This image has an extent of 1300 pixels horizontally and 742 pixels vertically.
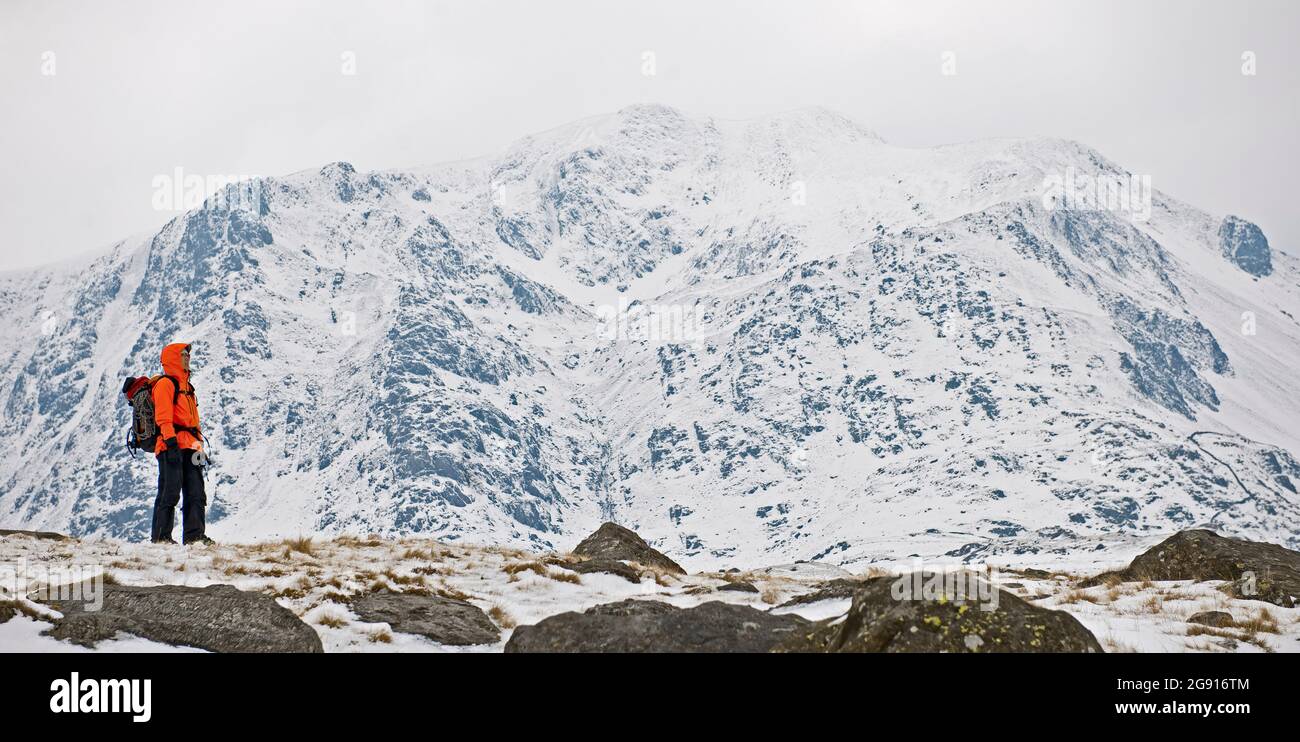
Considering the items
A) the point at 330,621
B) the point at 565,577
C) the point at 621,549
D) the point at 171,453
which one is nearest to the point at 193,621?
the point at 330,621

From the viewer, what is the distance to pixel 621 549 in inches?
978

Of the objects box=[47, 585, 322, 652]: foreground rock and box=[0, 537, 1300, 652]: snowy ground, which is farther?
box=[0, 537, 1300, 652]: snowy ground

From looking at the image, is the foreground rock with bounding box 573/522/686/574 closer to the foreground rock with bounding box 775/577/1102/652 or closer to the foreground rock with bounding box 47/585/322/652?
the foreground rock with bounding box 47/585/322/652

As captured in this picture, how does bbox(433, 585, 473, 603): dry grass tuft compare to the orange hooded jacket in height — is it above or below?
below

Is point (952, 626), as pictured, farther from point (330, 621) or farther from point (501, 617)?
point (330, 621)

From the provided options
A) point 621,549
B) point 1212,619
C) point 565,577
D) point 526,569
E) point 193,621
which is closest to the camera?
point 193,621

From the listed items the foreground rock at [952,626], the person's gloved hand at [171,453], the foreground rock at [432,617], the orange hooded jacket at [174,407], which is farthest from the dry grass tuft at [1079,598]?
the person's gloved hand at [171,453]

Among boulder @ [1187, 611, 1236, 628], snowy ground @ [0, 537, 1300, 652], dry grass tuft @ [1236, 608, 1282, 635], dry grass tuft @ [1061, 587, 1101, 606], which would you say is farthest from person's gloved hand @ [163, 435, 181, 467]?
dry grass tuft @ [1236, 608, 1282, 635]

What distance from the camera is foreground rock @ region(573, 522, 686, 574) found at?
80.1ft

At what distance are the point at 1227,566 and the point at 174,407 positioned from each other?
19.6m

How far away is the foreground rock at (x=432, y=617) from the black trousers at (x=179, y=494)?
21.9 feet

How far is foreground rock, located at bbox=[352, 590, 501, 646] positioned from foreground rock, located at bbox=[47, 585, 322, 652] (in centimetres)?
Result: 163
